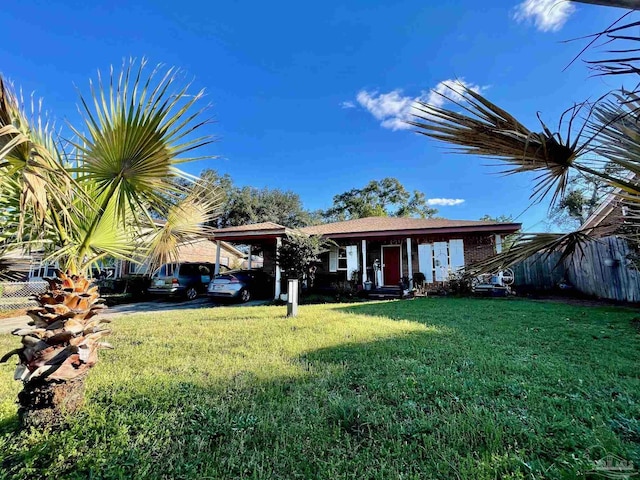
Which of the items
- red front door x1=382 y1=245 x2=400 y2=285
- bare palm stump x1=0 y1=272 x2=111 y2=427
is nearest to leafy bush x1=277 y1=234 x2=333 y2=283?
red front door x1=382 y1=245 x2=400 y2=285

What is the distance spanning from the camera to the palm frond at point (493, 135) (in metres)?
1.86

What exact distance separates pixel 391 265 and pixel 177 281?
10.4 m

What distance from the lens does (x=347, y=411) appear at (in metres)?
2.62

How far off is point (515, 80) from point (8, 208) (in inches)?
204

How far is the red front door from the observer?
48.5 ft

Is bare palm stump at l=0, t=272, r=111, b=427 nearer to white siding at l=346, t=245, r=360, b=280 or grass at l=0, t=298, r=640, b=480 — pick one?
grass at l=0, t=298, r=640, b=480

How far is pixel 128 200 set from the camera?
2795mm

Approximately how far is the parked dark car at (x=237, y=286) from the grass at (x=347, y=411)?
7.08 meters

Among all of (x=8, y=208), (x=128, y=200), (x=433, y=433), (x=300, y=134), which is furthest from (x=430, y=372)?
(x=300, y=134)

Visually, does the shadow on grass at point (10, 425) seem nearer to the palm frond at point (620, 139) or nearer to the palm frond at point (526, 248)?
the palm frond at point (526, 248)

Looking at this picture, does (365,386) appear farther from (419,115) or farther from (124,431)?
(419,115)

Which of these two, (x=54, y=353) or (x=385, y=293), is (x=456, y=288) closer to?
(x=385, y=293)

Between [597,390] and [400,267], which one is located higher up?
[400,267]

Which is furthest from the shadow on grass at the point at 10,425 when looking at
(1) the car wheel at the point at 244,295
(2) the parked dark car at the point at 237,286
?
(1) the car wheel at the point at 244,295
